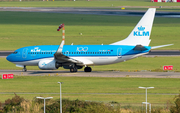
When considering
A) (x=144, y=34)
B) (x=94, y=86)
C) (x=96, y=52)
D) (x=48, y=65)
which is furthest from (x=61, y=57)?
(x=144, y=34)

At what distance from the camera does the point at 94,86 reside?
157ft

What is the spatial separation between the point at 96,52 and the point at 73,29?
6946 cm

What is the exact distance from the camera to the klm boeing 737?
2357 inches

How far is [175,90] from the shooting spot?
44344 mm

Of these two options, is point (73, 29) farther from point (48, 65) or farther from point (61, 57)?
point (61, 57)

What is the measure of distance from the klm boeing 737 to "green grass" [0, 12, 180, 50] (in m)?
37.1

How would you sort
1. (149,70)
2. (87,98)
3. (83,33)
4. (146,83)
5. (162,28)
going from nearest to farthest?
1. (87,98)
2. (146,83)
3. (149,70)
4. (83,33)
5. (162,28)

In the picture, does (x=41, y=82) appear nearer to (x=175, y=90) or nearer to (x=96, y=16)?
(x=175, y=90)

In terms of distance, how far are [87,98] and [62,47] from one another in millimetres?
20505

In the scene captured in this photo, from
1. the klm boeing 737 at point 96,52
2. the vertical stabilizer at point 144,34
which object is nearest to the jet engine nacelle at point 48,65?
the klm boeing 737 at point 96,52

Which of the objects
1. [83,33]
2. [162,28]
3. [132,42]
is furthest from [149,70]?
[162,28]

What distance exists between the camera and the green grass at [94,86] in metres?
40.3

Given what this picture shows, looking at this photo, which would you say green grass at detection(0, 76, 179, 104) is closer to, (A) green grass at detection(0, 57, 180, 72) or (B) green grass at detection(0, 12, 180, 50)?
(A) green grass at detection(0, 57, 180, 72)

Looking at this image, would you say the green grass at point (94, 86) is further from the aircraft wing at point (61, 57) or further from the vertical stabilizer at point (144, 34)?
the vertical stabilizer at point (144, 34)
